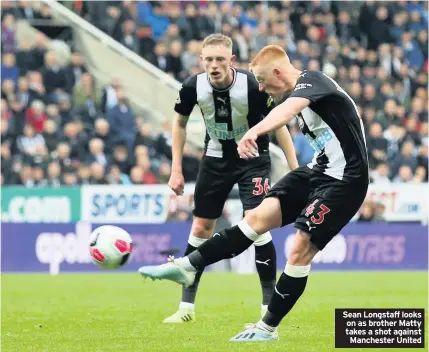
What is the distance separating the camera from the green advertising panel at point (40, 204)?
18.9m

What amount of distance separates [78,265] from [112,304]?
665 cm

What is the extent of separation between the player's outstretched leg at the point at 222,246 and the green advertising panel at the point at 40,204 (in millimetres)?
11060

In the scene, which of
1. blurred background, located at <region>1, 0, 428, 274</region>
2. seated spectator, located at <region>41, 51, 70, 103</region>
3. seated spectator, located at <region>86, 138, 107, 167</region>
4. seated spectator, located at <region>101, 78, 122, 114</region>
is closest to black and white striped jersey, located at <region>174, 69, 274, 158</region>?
blurred background, located at <region>1, 0, 428, 274</region>

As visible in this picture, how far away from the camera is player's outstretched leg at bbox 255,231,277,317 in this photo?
32.3ft

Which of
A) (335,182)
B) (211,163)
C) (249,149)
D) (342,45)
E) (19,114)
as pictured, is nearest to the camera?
(249,149)

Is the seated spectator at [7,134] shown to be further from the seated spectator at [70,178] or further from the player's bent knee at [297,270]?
the player's bent knee at [297,270]

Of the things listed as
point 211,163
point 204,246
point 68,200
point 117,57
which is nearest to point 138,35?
point 117,57

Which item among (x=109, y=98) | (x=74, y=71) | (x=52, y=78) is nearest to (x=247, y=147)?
(x=109, y=98)

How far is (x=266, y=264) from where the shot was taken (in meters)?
9.84

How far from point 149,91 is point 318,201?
51.9 feet

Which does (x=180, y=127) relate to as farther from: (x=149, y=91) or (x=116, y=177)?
(x=149, y=91)

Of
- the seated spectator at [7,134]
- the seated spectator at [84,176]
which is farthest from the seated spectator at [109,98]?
the seated spectator at [7,134]

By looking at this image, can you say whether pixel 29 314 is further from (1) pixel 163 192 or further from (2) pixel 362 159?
(1) pixel 163 192

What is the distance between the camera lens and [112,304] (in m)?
12.1
